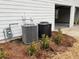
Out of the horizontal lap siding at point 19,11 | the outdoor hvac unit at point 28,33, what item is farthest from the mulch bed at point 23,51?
the horizontal lap siding at point 19,11

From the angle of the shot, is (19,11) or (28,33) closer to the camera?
(28,33)

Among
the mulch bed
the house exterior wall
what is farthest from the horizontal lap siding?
the mulch bed

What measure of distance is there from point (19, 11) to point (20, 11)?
0.25 feet

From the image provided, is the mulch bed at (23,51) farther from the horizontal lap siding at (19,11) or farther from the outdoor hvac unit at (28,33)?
the horizontal lap siding at (19,11)

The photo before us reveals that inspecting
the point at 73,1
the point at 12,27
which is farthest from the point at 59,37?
the point at 73,1

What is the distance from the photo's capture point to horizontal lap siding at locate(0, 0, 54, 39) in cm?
611

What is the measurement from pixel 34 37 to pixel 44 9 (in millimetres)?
3105

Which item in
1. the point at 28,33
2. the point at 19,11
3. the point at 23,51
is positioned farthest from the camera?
the point at 19,11

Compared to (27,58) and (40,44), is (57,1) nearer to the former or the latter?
(40,44)

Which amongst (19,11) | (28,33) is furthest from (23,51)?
(19,11)

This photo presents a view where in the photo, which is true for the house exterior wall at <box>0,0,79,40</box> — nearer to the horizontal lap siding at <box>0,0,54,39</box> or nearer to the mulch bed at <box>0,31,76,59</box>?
the horizontal lap siding at <box>0,0,54,39</box>

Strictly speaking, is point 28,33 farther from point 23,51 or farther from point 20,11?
point 20,11

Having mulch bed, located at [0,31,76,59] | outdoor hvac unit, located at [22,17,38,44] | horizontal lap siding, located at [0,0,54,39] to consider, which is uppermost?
horizontal lap siding, located at [0,0,54,39]

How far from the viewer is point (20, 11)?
6.96m
